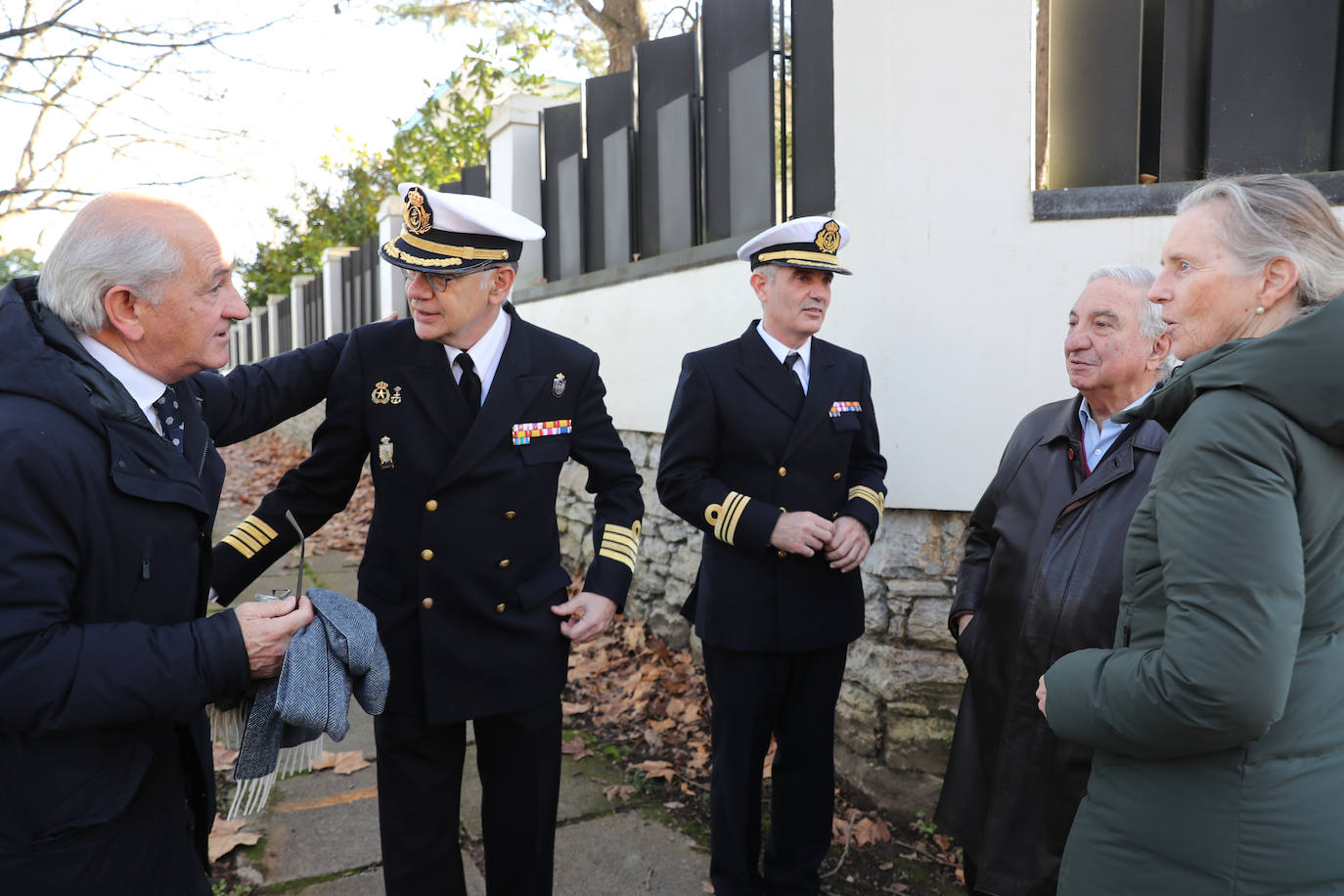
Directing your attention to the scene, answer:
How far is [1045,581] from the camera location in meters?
2.36

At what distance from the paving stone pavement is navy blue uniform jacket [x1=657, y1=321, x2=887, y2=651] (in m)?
0.92

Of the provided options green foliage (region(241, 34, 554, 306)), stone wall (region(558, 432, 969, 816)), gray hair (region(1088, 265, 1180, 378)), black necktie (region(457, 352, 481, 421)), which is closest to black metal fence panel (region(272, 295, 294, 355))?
green foliage (region(241, 34, 554, 306))

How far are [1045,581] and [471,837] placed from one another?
2369mm

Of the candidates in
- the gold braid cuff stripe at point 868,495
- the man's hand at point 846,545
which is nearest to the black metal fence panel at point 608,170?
the gold braid cuff stripe at point 868,495

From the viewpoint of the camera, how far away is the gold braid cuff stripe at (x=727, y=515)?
3.07m

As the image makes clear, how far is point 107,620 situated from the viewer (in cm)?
168

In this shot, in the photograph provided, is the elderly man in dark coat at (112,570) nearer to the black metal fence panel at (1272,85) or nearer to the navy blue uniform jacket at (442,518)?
the navy blue uniform jacket at (442,518)

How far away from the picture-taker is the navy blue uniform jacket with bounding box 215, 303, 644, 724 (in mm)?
2484

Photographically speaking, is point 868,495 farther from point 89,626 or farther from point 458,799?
point 89,626

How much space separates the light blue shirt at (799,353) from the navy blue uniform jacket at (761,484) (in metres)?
0.02

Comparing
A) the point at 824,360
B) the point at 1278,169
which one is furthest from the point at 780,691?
the point at 1278,169

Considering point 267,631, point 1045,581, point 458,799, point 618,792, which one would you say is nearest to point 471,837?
point 618,792

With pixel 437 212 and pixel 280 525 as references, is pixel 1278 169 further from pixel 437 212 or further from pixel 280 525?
pixel 280 525

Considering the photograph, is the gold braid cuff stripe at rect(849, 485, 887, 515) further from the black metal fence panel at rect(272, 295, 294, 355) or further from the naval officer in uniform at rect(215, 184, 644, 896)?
the black metal fence panel at rect(272, 295, 294, 355)
